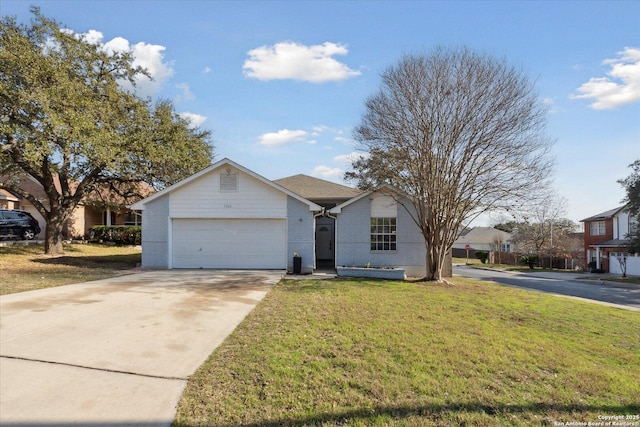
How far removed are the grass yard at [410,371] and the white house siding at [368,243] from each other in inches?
337

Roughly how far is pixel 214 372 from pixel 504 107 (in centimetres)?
1375

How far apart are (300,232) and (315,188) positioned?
6210mm

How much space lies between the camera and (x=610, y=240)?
37.0m

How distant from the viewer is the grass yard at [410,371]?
12.6 ft

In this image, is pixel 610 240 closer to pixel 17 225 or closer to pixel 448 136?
pixel 448 136

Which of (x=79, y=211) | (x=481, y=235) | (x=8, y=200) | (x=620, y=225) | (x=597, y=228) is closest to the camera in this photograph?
(x=8, y=200)

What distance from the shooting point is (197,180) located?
1673 cm

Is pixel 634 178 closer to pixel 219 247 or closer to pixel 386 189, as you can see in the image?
pixel 386 189

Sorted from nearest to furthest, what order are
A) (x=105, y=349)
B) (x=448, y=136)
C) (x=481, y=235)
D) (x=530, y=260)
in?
(x=105, y=349)
(x=448, y=136)
(x=530, y=260)
(x=481, y=235)

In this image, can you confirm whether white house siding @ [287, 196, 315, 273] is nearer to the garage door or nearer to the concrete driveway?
the garage door

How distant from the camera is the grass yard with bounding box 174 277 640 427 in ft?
12.6

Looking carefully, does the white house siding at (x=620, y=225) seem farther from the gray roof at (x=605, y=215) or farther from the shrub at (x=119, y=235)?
the shrub at (x=119, y=235)

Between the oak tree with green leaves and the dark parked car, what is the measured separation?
2635 millimetres

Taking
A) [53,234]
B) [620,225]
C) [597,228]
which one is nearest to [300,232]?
[53,234]
